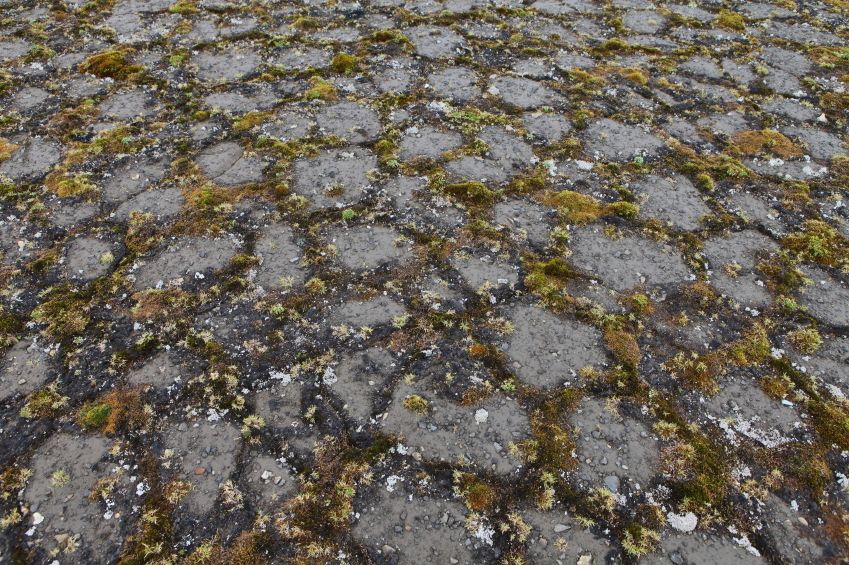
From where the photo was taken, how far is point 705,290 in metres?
4.02

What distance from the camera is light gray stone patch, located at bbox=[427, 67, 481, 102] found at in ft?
19.2

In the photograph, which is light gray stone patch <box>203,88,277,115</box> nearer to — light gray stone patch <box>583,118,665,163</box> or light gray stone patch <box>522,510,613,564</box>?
light gray stone patch <box>583,118,665,163</box>

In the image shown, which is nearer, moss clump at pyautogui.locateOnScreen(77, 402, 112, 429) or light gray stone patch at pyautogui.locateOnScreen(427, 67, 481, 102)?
moss clump at pyautogui.locateOnScreen(77, 402, 112, 429)

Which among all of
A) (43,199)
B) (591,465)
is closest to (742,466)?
(591,465)

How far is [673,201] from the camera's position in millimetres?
4758

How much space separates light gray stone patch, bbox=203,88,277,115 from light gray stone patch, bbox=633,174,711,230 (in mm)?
3580

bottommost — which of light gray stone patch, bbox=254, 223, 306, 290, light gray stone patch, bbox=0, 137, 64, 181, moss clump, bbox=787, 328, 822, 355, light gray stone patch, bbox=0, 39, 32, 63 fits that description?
moss clump, bbox=787, 328, 822, 355

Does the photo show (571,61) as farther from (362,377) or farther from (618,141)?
(362,377)

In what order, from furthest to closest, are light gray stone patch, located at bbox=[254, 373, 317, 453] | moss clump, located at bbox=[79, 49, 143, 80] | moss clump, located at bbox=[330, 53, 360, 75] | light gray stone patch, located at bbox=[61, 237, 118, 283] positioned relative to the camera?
moss clump, located at bbox=[330, 53, 360, 75] → moss clump, located at bbox=[79, 49, 143, 80] → light gray stone patch, located at bbox=[61, 237, 118, 283] → light gray stone patch, located at bbox=[254, 373, 317, 453]

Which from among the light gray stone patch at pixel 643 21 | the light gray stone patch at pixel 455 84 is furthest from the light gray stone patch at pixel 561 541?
the light gray stone patch at pixel 643 21

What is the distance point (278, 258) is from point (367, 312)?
33.2 inches

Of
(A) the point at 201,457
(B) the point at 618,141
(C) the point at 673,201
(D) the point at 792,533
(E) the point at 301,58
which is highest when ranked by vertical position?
(E) the point at 301,58

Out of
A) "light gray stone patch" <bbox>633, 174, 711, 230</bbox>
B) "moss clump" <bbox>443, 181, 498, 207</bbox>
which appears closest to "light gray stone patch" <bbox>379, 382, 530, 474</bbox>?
"moss clump" <bbox>443, 181, 498, 207</bbox>

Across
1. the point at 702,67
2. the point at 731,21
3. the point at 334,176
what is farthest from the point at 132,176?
the point at 731,21
